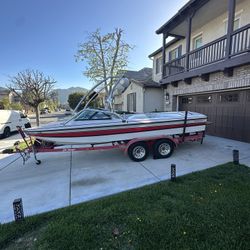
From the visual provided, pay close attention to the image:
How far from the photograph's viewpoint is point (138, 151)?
547 cm

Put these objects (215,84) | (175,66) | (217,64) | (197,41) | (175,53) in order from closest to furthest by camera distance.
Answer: (217,64) < (215,84) < (175,66) < (197,41) < (175,53)

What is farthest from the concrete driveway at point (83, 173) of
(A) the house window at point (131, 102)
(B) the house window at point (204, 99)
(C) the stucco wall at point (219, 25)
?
(A) the house window at point (131, 102)

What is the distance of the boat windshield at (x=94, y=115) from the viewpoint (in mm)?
5309

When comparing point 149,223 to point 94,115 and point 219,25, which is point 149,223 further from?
point 219,25

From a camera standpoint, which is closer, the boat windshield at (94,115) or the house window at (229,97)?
the boat windshield at (94,115)

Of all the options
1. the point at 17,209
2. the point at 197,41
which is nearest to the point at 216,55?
the point at 197,41

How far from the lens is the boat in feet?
16.4

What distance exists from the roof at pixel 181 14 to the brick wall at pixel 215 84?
3.21m

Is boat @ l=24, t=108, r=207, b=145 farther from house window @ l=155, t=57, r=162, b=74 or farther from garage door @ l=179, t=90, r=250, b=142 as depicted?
house window @ l=155, t=57, r=162, b=74

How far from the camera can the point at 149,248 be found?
6.97 feet

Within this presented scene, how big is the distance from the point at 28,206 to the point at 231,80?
8203 millimetres

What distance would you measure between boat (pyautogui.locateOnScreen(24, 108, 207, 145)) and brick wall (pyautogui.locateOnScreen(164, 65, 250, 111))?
2.94 meters

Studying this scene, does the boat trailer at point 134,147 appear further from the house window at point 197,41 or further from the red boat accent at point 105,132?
the house window at point 197,41

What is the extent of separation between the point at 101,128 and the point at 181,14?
25.1ft
